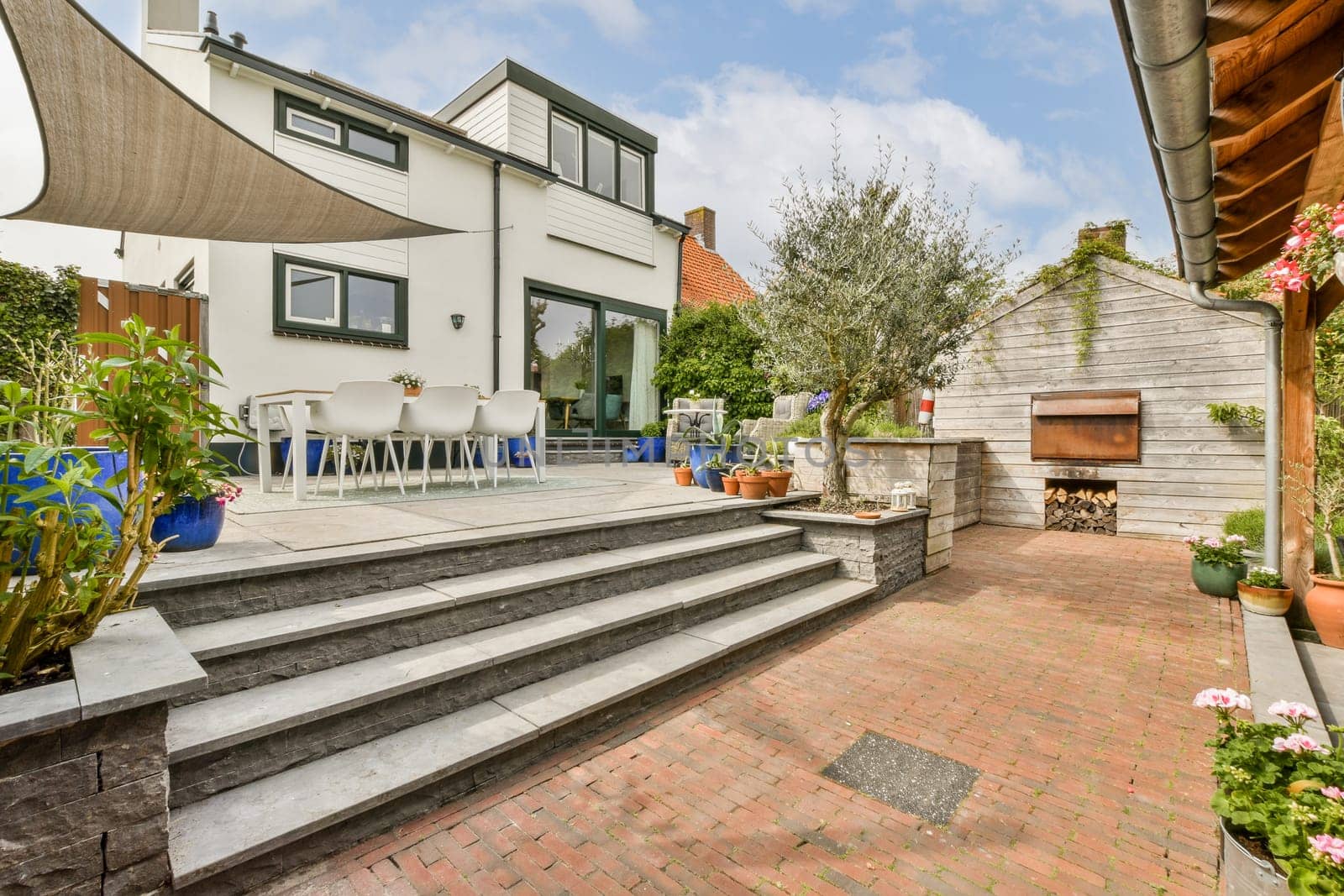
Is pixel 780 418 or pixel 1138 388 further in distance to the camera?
pixel 780 418

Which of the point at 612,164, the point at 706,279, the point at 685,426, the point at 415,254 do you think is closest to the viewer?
the point at 415,254

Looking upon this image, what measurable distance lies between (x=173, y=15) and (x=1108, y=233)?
11.2 metres

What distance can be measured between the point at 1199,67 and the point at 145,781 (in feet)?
11.6

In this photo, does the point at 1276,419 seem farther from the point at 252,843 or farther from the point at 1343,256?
the point at 252,843

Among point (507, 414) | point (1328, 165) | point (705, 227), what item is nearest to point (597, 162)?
point (705, 227)

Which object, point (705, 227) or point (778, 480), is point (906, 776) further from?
point (705, 227)

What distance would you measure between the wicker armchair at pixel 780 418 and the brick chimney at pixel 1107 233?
3.81 meters

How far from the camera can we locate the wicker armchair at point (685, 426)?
796cm

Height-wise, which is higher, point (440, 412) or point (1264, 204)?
point (1264, 204)

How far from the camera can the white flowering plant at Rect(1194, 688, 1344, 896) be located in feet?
4.06

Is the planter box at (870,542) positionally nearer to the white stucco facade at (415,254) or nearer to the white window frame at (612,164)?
the white stucco facade at (415,254)

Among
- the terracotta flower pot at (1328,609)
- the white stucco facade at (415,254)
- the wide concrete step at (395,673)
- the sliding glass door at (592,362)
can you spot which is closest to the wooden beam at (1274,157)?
the terracotta flower pot at (1328,609)

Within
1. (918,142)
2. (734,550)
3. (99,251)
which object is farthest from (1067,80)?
(99,251)

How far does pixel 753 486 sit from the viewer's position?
5027 millimetres
